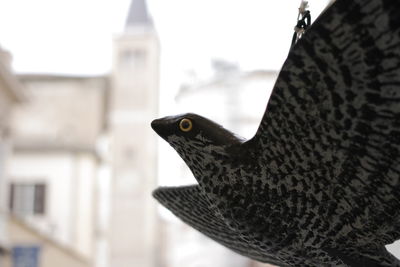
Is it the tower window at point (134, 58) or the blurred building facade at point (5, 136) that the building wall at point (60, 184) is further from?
the tower window at point (134, 58)

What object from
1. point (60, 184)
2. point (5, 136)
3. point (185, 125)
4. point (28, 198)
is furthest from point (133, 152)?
point (185, 125)

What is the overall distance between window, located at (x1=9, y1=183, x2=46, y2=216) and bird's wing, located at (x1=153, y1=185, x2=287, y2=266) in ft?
37.1

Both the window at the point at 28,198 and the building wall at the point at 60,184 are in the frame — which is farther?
the building wall at the point at 60,184

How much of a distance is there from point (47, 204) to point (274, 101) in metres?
11.8

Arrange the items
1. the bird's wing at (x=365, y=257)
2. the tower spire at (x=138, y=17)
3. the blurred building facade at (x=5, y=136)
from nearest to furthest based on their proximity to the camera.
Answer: the bird's wing at (x=365, y=257), the blurred building facade at (x=5, y=136), the tower spire at (x=138, y=17)

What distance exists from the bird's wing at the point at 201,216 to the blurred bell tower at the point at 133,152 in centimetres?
1477

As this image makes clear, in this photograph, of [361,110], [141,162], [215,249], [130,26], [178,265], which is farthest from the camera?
[130,26]

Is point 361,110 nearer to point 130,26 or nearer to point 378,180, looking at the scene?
point 378,180

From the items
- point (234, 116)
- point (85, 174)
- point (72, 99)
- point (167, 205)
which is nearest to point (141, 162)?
point (72, 99)

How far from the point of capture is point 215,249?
8195 mm

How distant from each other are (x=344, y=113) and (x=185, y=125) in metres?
0.18

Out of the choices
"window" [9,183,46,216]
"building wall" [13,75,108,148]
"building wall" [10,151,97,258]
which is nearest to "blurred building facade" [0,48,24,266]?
"window" [9,183,46,216]

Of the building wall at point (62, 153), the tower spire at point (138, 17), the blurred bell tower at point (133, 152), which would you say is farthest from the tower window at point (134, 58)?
the building wall at point (62, 153)

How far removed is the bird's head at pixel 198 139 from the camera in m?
0.79
